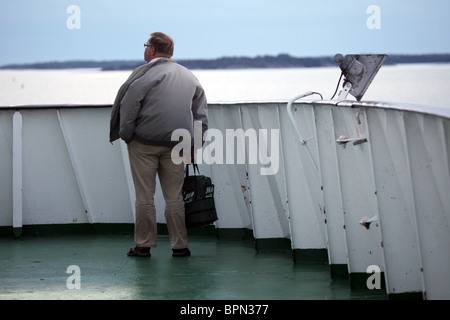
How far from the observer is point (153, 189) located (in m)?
6.77

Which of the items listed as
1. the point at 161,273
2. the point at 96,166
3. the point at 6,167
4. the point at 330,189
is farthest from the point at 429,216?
the point at 6,167

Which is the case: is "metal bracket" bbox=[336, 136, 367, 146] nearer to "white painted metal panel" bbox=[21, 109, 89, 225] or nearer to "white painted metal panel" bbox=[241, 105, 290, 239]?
"white painted metal panel" bbox=[241, 105, 290, 239]

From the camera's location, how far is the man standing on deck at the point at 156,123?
255 inches

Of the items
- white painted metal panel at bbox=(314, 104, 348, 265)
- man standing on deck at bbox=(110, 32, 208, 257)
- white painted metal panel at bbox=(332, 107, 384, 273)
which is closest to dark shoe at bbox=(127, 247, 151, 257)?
man standing on deck at bbox=(110, 32, 208, 257)

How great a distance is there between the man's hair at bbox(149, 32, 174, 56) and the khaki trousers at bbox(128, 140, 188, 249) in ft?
2.38

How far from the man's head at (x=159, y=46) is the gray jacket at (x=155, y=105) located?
5.7 inches

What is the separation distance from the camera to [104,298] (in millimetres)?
5418

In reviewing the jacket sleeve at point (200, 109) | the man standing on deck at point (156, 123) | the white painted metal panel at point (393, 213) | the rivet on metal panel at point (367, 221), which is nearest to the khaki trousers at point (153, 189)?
the man standing on deck at point (156, 123)

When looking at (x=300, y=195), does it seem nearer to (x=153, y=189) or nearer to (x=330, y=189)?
(x=330, y=189)

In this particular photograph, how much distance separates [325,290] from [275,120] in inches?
67.2

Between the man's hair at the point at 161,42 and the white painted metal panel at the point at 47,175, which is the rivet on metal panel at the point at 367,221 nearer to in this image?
the man's hair at the point at 161,42

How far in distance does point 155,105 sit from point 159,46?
0.51 m

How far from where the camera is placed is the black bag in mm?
6836

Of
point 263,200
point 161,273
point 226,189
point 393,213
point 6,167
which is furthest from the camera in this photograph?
point 6,167
